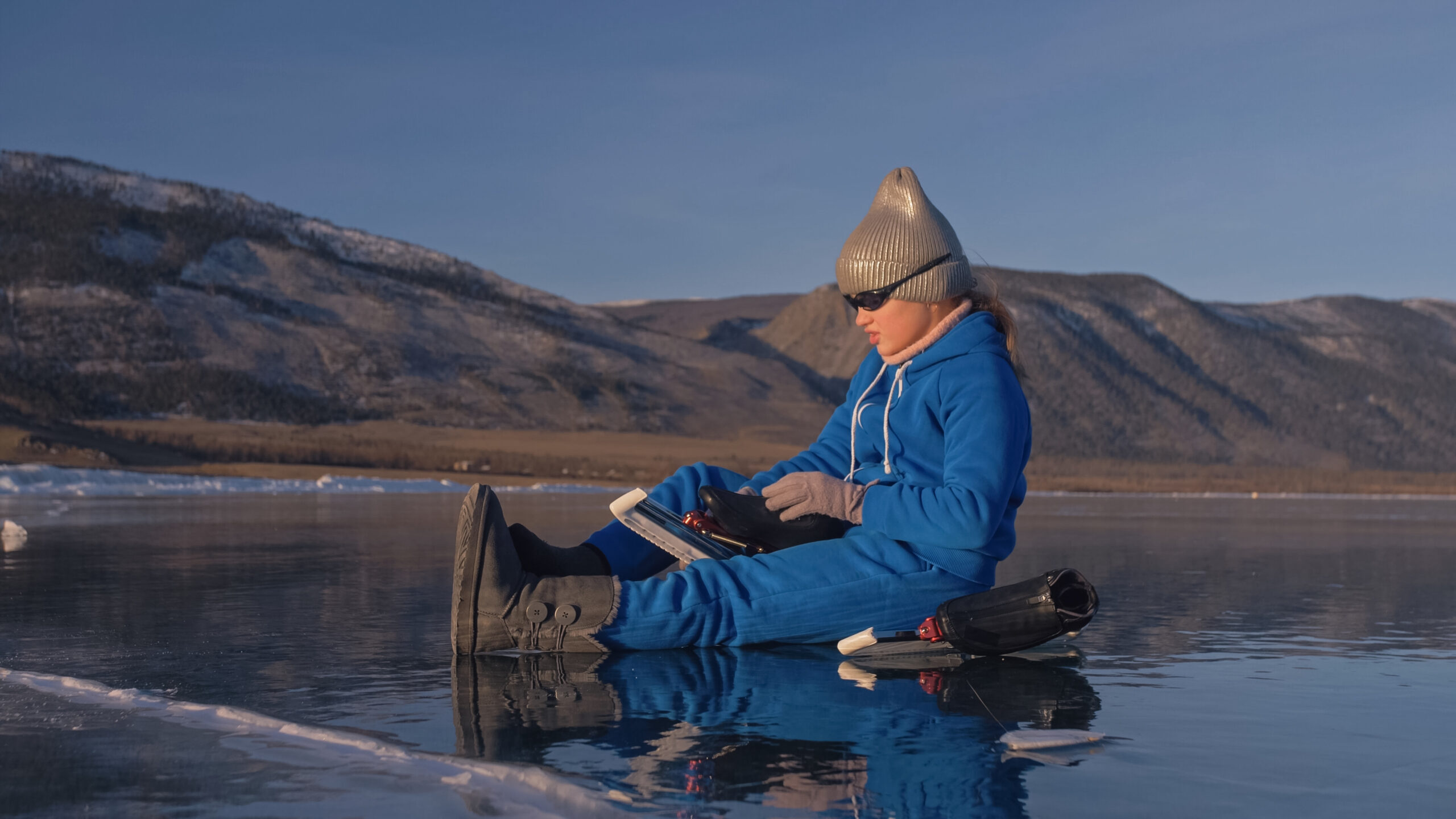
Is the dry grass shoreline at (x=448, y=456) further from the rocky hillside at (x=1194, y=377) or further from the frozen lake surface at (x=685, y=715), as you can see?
the rocky hillside at (x=1194, y=377)

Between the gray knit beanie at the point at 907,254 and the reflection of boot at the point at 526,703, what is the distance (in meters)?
1.30

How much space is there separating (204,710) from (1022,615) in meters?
1.93

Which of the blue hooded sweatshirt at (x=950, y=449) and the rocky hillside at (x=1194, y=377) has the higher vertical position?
the rocky hillside at (x=1194, y=377)

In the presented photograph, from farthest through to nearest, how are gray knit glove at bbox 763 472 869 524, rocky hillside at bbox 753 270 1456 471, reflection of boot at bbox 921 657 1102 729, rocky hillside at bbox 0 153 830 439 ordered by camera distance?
1. rocky hillside at bbox 753 270 1456 471
2. rocky hillside at bbox 0 153 830 439
3. gray knit glove at bbox 763 472 869 524
4. reflection of boot at bbox 921 657 1102 729

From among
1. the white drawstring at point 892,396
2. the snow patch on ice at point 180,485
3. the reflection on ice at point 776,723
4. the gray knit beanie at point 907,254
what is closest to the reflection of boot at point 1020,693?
the reflection on ice at point 776,723

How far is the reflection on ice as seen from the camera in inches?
77.6

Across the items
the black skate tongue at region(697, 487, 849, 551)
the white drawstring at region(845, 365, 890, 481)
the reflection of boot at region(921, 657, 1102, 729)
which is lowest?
the reflection of boot at region(921, 657, 1102, 729)

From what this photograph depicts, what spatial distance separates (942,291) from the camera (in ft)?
11.0

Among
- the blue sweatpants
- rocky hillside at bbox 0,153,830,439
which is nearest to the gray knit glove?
the blue sweatpants

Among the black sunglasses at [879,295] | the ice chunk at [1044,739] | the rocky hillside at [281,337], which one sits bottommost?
the ice chunk at [1044,739]

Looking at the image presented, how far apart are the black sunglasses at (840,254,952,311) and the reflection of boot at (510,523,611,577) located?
40.9 inches

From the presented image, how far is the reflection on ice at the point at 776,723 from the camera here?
1.97 m

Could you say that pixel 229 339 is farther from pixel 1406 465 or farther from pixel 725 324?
pixel 1406 465

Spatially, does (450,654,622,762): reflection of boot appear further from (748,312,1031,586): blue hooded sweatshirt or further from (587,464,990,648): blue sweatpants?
(748,312,1031,586): blue hooded sweatshirt
